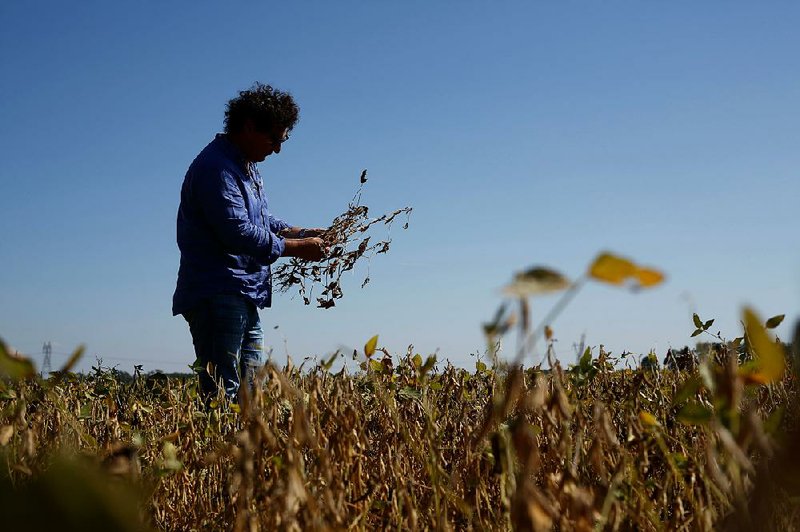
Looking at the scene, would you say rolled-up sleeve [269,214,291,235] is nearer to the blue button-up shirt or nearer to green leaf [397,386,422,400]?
the blue button-up shirt

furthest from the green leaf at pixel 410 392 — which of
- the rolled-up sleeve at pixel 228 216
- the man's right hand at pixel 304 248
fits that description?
the man's right hand at pixel 304 248

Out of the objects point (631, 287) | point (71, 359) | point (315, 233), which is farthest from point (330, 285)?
point (631, 287)

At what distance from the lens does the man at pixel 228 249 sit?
3.85 m

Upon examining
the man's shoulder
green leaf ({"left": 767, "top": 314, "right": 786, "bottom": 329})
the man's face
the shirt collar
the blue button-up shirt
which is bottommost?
green leaf ({"left": 767, "top": 314, "right": 786, "bottom": 329})

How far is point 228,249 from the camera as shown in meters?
3.92

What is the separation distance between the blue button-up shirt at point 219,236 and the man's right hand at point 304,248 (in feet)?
0.20

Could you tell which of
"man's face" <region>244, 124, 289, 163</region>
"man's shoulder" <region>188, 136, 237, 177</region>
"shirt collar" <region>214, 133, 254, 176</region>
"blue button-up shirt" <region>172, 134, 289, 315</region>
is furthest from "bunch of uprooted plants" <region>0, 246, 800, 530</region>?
"man's face" <region>244, 124, 289, 163</region>

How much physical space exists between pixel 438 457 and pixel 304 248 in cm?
290

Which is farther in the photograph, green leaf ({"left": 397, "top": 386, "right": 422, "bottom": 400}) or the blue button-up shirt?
the blue button-up shirt

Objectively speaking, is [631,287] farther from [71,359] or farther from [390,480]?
[390,480]

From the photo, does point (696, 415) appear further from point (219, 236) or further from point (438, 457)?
point (219, 236)

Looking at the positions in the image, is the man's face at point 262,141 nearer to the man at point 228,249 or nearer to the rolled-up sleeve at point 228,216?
the man at point 228,249

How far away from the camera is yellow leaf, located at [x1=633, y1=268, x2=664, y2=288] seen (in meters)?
0.57

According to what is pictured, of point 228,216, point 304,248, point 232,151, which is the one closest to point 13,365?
point 228,216
